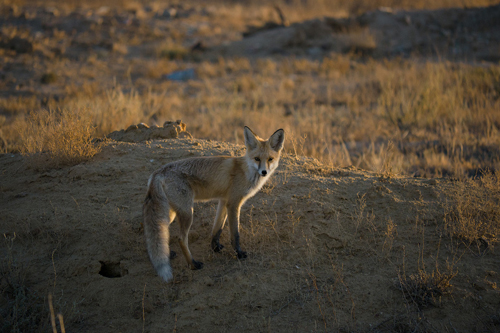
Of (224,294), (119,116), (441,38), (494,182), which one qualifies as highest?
(441,38)

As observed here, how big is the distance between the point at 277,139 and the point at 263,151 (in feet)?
0.98

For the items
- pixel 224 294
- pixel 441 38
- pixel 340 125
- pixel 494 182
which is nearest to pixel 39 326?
pixel 224 294

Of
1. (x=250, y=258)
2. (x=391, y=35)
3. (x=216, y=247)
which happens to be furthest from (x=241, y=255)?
(x=391, y=35)

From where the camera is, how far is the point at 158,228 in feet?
11.9

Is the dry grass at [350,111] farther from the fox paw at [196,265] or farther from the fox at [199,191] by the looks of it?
the fox paw at [196,265]

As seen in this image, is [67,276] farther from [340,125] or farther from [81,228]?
[340,125]

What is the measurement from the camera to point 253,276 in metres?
3.84

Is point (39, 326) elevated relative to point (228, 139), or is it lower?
lower

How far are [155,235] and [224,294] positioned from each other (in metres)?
0.98

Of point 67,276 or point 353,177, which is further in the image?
point 353,177

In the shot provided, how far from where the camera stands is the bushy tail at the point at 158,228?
3465 millimetres

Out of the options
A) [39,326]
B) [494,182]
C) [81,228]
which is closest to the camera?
[39,326]

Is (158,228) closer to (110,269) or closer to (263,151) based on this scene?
(110,269)

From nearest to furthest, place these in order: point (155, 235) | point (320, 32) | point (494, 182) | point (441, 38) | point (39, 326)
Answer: point (39, 326)
point (155, 235)
point (494, 182)
point (441, 38)
point (320, 32)
